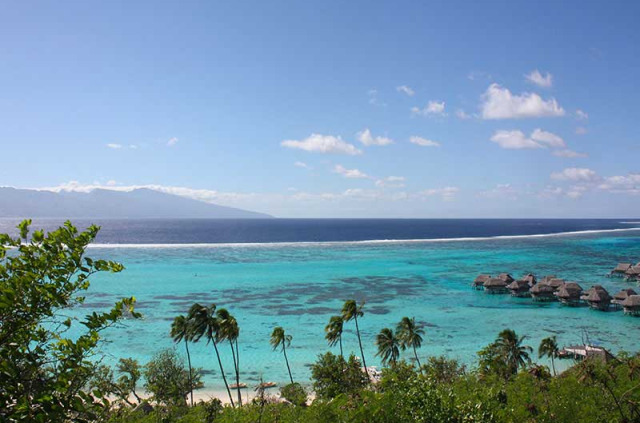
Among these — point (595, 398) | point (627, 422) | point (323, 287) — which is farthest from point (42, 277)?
point (323, 287)

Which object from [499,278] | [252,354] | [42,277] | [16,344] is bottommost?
[252,354]

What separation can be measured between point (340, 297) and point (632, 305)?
32.6 metres

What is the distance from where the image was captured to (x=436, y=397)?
11.0 metres

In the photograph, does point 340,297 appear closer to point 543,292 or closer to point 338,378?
point 543,292


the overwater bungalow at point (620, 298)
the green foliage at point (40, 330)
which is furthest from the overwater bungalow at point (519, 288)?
the green foliage at point (40, 330)

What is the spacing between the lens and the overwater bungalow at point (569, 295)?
47125 mm

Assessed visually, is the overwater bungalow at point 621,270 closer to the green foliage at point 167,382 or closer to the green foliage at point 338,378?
the green foliage at point 338,378

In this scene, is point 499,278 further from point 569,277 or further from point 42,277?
point 42,277

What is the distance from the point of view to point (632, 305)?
4178 cm

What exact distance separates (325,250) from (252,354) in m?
71.8

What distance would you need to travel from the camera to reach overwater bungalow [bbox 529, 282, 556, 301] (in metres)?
49.8

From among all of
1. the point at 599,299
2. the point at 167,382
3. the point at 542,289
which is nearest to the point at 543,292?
the point at 542,289

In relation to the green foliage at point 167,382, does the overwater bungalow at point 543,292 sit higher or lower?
higher

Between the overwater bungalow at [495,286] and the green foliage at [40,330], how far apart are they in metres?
56.6
